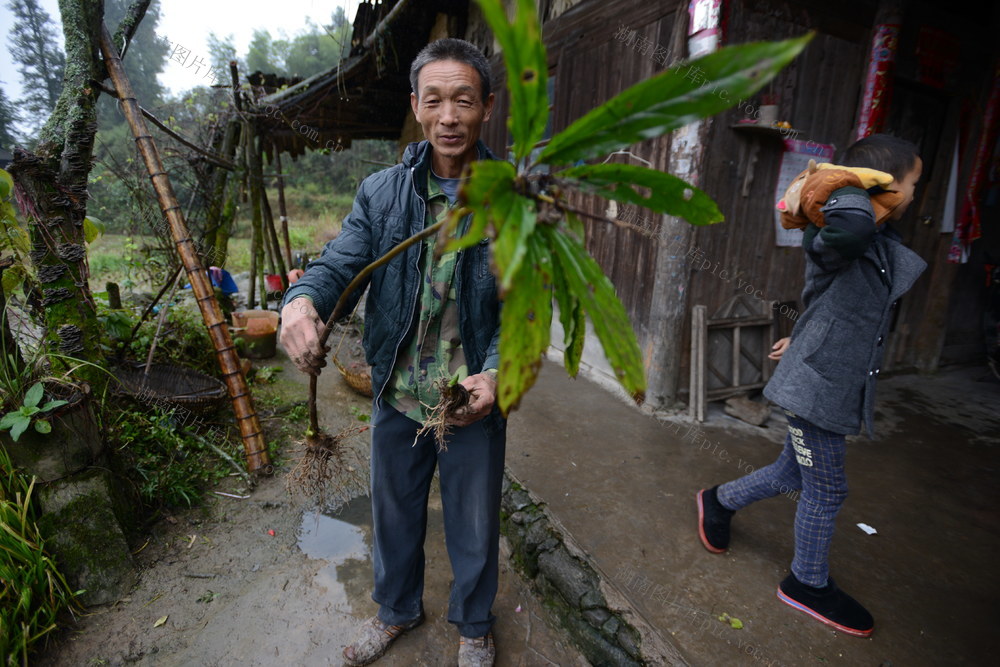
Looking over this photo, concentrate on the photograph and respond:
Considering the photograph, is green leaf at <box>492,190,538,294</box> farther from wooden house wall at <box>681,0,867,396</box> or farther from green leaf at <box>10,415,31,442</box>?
wooden house wall at <box>681,0,867,396</box>

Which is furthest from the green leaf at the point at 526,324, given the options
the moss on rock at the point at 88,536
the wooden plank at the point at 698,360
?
the wooden plank at the point at 698,360

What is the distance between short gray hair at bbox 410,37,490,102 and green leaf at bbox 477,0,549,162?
84 centimetres

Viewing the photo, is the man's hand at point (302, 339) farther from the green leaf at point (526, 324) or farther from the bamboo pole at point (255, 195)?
the bamboo pole at point (255, 195)

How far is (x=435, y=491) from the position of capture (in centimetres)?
310

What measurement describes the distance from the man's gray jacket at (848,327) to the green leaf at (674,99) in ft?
4.75

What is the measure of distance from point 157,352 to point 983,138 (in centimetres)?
746

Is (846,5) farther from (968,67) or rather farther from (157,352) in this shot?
(157,352)

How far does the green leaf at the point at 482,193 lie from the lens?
0.64m

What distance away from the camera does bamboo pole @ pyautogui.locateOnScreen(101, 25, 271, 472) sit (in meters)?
2.83

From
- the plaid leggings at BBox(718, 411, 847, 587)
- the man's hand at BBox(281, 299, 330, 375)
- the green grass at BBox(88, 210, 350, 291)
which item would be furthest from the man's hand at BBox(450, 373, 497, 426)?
the green grass at BBox(88, 210, 350, 291)

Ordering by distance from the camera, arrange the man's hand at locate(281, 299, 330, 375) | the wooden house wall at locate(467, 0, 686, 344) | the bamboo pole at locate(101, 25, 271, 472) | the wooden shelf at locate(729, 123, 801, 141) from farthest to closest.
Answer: the wooden house wall at locate(467, 0, 686, 344)
the wooden shelf at locate(729, 123, 801, 141)
the bamboo pole at locate(101, 25, 271, 472)
the man's hand at locate(281, 299, 330, 375)

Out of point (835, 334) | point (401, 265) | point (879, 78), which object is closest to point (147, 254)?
point (401, 265)

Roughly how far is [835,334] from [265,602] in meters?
2.74

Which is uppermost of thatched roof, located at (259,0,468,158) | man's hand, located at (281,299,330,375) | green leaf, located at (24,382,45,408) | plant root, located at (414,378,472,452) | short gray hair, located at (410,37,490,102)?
thatched roof, located at (259,0,468,158)
